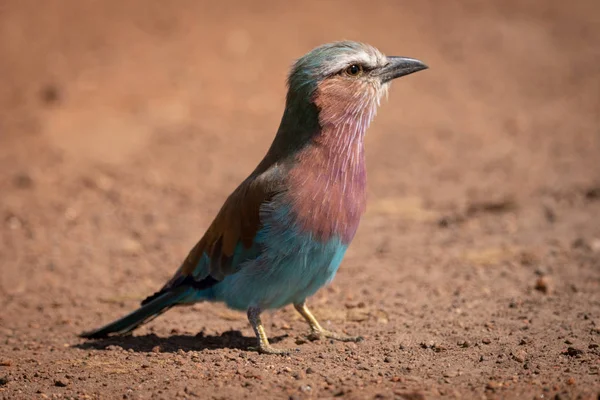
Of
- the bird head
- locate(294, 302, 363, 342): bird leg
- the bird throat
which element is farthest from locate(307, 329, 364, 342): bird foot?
the bird head

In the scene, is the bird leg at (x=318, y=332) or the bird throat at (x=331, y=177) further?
the bird leg at (x=318, y=332)

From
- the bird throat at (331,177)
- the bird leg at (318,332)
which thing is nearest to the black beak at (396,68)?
the bird throat at (331,177)

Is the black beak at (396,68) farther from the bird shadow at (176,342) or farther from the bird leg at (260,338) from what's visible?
the bird shadow at (176,342)

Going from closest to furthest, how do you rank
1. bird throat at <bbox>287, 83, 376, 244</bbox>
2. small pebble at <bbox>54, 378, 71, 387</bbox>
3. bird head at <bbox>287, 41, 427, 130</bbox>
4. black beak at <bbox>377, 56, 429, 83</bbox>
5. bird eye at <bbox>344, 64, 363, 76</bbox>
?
small pebble at <bbox>54, 378, 71, 387</bbox>, bird throat at <bbox>287, 83, 376, 244</bbox>, bird head at <bbox>287, 41, 427, 130</bbox>, bird eye at <bbox>344, 64, 363, 76</bbox>, black beak at <bbox>377, 56, 429, 83</bbox>

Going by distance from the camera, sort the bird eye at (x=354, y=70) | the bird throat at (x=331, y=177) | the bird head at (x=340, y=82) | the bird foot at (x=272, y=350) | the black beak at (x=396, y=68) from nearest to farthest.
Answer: the bird throat at (x=331, y=177), the bird foot at (x=272, y=350), the bird head at (x=340, y=82), the bird eye at (x=354, y=70), the black beak at (x=396, y=68)

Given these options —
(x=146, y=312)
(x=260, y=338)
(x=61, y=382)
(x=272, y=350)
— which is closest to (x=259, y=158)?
(x=146, y=312)

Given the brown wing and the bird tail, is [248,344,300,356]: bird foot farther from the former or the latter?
the bird tail

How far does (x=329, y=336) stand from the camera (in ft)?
20.7

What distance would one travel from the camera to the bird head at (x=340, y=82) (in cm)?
602

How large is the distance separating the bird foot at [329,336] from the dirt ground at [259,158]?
0.43 feet

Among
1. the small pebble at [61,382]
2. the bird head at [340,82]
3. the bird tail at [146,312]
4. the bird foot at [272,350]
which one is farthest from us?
the bird tail at [146,312]

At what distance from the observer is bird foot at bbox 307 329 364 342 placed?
6211 millimetres

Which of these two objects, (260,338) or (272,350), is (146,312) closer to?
(260,338)

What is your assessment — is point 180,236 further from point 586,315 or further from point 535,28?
point 535,28
